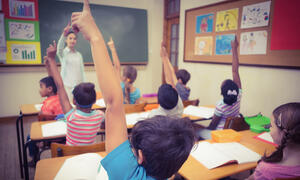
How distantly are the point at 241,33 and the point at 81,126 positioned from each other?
2.75 metres

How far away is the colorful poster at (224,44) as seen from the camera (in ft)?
11.2

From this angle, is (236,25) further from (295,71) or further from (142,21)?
(142,21)

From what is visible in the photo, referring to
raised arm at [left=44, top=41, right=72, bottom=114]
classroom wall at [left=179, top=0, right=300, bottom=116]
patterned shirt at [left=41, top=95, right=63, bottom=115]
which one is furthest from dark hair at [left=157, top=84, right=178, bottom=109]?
classroom wall at [left=179, top=0, right=300, bottom=116]

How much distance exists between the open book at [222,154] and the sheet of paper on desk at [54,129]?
114 centimetres

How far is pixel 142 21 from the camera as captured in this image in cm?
532

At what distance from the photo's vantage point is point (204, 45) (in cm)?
392

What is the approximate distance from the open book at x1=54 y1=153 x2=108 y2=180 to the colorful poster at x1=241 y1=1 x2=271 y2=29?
9.23 feet

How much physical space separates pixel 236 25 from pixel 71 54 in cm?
284

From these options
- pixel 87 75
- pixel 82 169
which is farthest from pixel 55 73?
pixel 87 75

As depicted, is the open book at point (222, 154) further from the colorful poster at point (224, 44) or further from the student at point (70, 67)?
the student at point (70, 67)

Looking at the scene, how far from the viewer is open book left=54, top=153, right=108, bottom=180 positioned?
114 centimetres

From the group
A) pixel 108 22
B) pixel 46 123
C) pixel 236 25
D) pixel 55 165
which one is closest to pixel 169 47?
pixel 108 22

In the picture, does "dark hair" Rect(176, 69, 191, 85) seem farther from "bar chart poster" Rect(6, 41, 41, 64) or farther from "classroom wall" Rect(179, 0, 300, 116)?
"bar chart poster" Rect(6, 41, 41, 64)

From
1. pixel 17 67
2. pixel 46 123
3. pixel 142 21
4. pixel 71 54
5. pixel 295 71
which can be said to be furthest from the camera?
pixel 142 21
